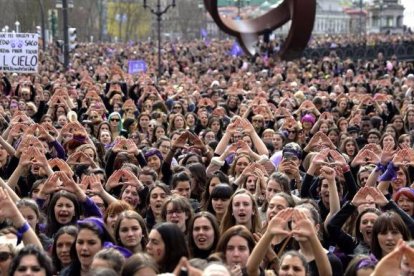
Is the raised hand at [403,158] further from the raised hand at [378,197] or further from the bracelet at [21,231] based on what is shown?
the bracelet at [21,231]

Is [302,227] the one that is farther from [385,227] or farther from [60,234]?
[60,234]

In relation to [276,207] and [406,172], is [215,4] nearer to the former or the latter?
[406,172]

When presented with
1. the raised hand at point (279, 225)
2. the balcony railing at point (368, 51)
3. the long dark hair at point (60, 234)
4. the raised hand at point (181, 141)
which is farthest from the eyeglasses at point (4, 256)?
the balcony railing at point (368, 51)

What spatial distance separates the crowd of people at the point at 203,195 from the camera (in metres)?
7.28

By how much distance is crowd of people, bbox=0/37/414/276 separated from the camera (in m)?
7.28

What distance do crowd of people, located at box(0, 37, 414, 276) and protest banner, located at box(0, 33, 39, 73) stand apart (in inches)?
88.2

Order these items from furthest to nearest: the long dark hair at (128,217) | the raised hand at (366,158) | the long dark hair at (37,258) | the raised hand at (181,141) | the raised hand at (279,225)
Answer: the raised hand at (181,141)
the raised hand at (366,158)
the long dark hair at (128,217)
the raised hand at (279,225)
the long dark hair at (37,258)

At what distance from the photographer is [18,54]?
20109 millimetres

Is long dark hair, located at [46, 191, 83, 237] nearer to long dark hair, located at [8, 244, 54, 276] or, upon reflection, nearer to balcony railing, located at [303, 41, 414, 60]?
long dark hair, located at [8, 244, 54, 276]

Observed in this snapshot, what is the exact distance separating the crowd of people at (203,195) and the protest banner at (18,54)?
2.24 m

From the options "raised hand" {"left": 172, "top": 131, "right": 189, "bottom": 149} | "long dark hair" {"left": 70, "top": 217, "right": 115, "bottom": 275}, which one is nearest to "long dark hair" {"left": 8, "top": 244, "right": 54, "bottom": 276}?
"long dark hair" {"left": 70, "top": 217, "right": 115, "bottom": 275}

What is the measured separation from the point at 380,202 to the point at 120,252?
2627 millimetres

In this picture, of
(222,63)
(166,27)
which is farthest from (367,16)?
(222,63)

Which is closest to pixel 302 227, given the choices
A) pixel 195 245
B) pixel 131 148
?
pixel 195 245
